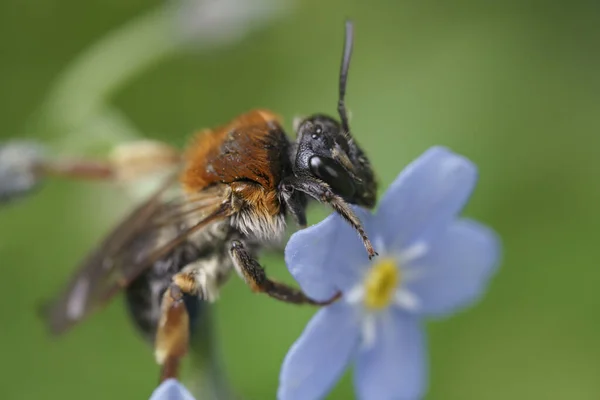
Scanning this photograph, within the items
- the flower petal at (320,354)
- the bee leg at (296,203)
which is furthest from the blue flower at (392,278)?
the bee leg at (296,203)

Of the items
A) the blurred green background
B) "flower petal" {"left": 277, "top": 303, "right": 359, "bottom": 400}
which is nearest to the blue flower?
"flower petal" {"left": 277, "top": 303, "right": 359, "bottom": 400}

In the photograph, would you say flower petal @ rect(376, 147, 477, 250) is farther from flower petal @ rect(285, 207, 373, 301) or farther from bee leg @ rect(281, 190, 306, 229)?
bee leg @ rect(281, 190, 306, 229)

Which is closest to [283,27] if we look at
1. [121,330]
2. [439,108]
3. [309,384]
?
[439,108]

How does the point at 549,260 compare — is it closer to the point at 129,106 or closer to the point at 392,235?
the point at 392,235

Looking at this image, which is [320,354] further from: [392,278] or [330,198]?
[392,278]

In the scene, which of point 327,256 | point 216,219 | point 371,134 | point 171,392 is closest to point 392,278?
point 327,256

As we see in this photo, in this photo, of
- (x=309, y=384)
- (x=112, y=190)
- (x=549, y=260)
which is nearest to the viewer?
(x=309, y=384)
